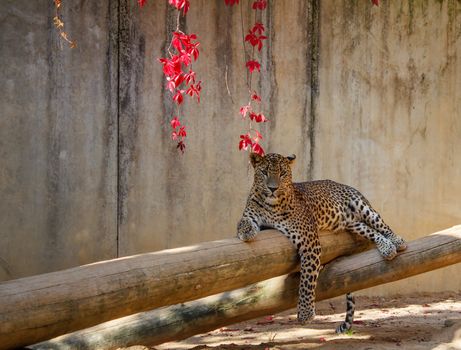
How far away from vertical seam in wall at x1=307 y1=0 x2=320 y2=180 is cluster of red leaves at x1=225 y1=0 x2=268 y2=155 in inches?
22.5

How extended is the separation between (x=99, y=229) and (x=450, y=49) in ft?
14.6

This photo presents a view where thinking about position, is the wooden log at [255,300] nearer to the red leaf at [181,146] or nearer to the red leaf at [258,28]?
the red leaf at [181,146]

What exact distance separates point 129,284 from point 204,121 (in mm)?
3552

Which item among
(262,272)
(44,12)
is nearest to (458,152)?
(262,272)

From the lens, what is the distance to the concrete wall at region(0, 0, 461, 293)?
24.8 feet

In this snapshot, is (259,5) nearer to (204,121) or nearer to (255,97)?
(255,97)

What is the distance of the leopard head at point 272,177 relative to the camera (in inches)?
248

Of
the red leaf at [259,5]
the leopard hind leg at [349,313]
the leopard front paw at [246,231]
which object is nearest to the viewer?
the leopard front paw at [246,231]

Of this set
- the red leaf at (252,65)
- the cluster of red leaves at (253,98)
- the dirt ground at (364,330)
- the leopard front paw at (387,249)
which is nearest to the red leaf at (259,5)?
the cluster of red leaves at (253,98)

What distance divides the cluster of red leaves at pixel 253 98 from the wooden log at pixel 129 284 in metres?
1.48

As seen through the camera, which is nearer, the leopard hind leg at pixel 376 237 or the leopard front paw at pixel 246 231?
the leopard front paw at pixel 246 231

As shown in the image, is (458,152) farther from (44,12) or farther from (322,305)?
(44,12)

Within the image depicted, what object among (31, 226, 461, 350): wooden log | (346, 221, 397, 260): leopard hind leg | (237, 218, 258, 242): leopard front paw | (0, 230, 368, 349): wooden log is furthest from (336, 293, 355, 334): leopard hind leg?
(237, 218, 258, 242): leopard front paw

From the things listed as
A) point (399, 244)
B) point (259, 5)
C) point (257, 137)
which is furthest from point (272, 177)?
point (259, 5)
